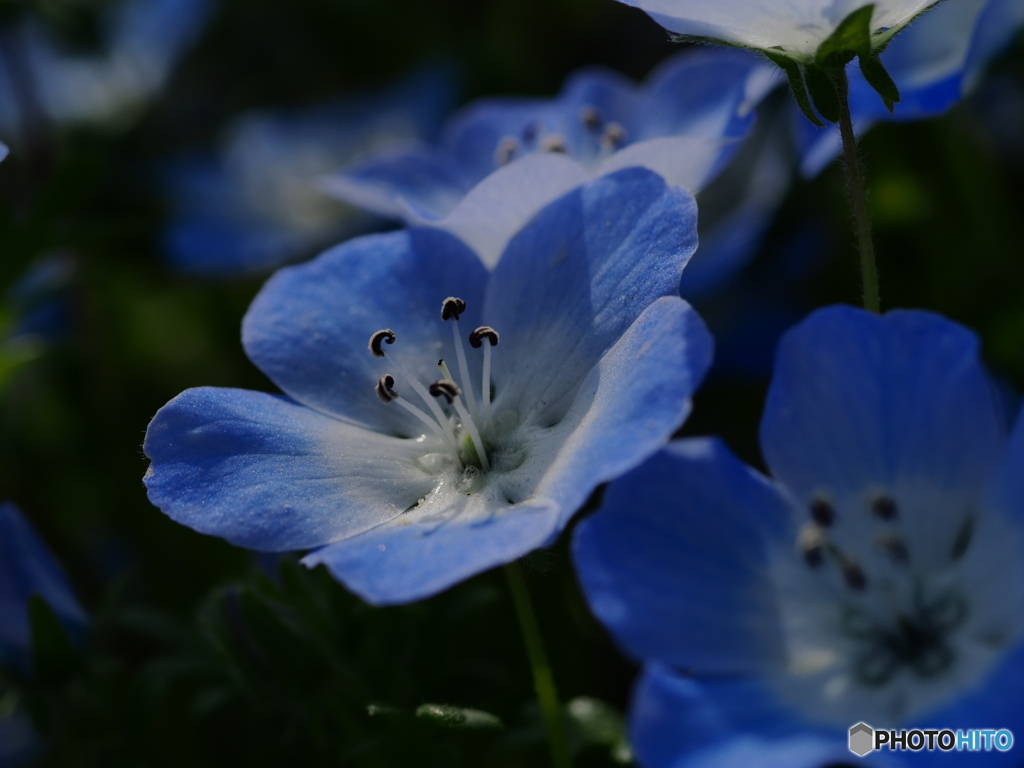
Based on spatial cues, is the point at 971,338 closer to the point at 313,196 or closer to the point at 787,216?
the point at 787,216

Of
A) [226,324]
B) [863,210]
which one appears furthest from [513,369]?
[226,324]

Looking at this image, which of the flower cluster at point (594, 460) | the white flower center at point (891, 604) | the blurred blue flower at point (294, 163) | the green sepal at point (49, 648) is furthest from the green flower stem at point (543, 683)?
the blurred blue flower at point (294, 163)

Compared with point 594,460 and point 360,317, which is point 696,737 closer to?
point 594,460

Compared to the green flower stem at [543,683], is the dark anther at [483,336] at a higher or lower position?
higher

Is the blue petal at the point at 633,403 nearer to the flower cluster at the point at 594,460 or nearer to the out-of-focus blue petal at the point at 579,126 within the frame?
the flower cluster at the point at 594,460

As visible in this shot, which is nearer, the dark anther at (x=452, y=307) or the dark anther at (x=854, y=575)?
the dark anther at (x=854, y=575)

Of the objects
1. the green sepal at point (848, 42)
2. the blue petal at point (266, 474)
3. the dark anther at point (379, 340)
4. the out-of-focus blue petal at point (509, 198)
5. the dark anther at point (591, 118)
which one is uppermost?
the green sepal at point (848, 42)

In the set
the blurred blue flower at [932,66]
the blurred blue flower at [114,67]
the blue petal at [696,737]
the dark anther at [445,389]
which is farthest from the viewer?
the blurred blue flower at [114,67]
